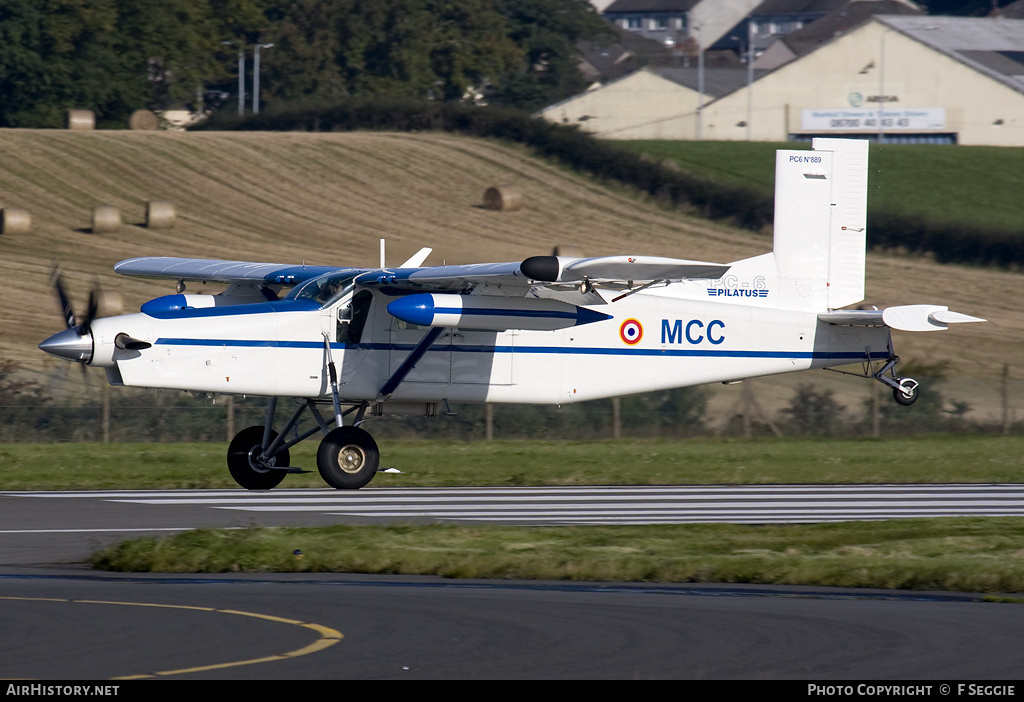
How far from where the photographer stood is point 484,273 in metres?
17.5

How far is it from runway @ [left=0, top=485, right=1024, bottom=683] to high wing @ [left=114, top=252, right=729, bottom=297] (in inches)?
219

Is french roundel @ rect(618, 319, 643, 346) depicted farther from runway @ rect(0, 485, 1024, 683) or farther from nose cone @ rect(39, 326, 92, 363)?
runway @ rect(0, 485, 1024, 683)

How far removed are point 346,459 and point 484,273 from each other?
11.0ft

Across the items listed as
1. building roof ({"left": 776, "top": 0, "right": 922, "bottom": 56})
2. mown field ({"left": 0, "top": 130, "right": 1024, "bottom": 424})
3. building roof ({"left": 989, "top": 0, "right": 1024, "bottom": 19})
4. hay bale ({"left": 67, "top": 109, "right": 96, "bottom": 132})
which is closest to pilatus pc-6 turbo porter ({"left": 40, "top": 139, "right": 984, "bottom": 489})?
mown field ({"left": 0, "top": 130, "right": 1024, "bottom": 424})

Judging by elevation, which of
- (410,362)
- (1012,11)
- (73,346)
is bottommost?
(410,362)

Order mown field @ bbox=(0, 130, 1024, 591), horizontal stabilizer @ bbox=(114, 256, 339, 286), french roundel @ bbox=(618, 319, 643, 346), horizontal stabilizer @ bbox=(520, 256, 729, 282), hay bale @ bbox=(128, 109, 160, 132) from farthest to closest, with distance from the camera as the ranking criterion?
hay bale @ bbox=(128, 109, 160, 132) → horizontal stabilizer @ bbox=(114, 256, 339, 286) → french roundel @ bbox=(618, 319, 643, 346) → horizontal stabilizer @ bbox=(520, 256, 729, 282) → mown field @ bbox=(0, 130, 1024, 591)

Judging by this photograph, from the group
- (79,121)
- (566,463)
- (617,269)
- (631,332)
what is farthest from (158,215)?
(617,269)

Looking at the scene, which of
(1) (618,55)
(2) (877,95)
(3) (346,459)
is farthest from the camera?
(1) (618,55)

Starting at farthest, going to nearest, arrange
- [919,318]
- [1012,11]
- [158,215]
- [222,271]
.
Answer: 1. [1012,11]
2. [158,215]
3. [222,271]
4. [919,318]

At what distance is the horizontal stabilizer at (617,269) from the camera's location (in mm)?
16062

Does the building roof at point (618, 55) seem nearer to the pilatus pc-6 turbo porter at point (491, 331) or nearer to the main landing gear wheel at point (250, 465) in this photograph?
the pilatus pc-6 turbo porter at point (491, 331)

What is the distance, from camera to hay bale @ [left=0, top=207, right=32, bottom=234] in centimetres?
4047

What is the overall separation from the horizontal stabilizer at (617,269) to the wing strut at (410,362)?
2.86 m

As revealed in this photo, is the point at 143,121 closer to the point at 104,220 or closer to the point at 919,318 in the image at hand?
the point at 104,220
